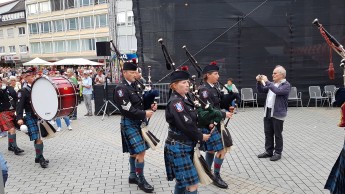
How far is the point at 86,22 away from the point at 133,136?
34.8 m

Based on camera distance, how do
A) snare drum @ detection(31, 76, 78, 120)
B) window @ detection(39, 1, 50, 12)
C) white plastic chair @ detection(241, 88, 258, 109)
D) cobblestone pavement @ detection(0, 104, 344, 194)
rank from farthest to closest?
window @ detection(39, 1, 50, 12)
white plastic chair @ detection(241, 88, 258, 109)
snare drum @ detection(31, 76, 78, 120)
cobblestone pavement @ detection(0, 104, 344, 194)

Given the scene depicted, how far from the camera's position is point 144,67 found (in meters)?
11.3

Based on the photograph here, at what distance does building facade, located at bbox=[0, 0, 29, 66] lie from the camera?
45.6 metres

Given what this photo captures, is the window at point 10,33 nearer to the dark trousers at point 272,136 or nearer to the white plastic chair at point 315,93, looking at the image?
the white plastic chair at point 315,93

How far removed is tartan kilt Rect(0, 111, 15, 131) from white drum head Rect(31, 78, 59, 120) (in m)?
1.75

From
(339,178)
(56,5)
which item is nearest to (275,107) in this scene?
(339,178)

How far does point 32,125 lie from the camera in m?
5.46

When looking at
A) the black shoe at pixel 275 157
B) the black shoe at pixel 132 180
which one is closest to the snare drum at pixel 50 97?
the black shoe at pixel 132 180

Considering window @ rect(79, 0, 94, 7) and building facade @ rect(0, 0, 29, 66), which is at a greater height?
window @ rect(79, 0, 94, 7)

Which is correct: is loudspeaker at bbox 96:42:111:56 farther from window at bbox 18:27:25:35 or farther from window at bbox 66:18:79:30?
window at bbox 18:27:25:35

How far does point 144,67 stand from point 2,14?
4786 centimetres

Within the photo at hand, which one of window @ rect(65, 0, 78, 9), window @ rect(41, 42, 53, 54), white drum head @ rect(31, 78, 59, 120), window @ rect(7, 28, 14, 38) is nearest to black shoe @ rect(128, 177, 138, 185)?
white drum head @ rect(31, 78, 59, 120)

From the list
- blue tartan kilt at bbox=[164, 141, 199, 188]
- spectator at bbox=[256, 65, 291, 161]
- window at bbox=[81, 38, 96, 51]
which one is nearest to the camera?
blue tartan kilt at bbox=[164, 141, 199, 188]

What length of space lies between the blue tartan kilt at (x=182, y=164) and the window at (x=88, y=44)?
113 feet
